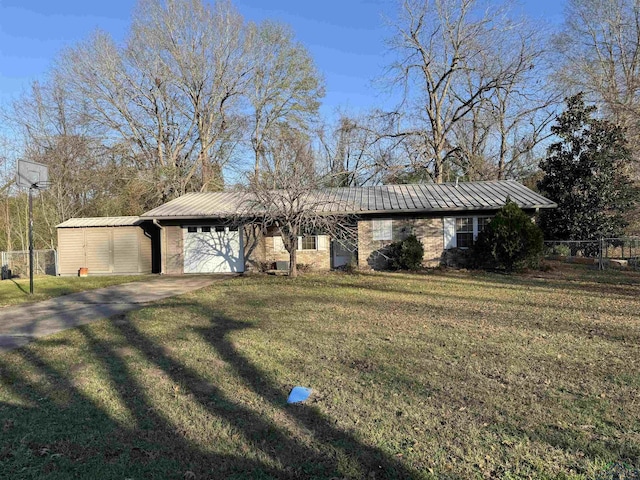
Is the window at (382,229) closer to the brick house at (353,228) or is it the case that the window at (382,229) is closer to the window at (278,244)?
the brick house at (353,228)

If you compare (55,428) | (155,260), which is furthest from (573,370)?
(155,260)

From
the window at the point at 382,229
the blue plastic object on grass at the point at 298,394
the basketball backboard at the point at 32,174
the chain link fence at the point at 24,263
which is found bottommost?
the blue plastic object on grass at the point at 298,394

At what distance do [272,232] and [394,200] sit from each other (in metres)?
5.00

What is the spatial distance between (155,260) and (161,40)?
44.5ft

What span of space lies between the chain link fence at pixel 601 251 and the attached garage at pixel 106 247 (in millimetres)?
17204

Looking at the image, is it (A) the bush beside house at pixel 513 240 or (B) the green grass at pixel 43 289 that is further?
(A) the bush beside house at pixel 513 240

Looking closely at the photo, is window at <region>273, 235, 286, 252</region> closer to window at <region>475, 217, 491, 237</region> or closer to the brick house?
the brick house

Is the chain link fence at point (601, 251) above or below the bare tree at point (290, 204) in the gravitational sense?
below

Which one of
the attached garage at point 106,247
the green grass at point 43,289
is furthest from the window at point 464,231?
the attached garage at point 106,247

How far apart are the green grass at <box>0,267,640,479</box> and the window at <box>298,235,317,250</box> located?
360 inches

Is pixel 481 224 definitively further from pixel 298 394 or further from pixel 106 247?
pixel 106 247

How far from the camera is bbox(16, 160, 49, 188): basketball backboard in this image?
12.8 m

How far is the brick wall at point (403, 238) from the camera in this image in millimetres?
16000

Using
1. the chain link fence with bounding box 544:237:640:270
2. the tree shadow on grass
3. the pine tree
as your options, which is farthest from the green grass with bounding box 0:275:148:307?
the pine tree
